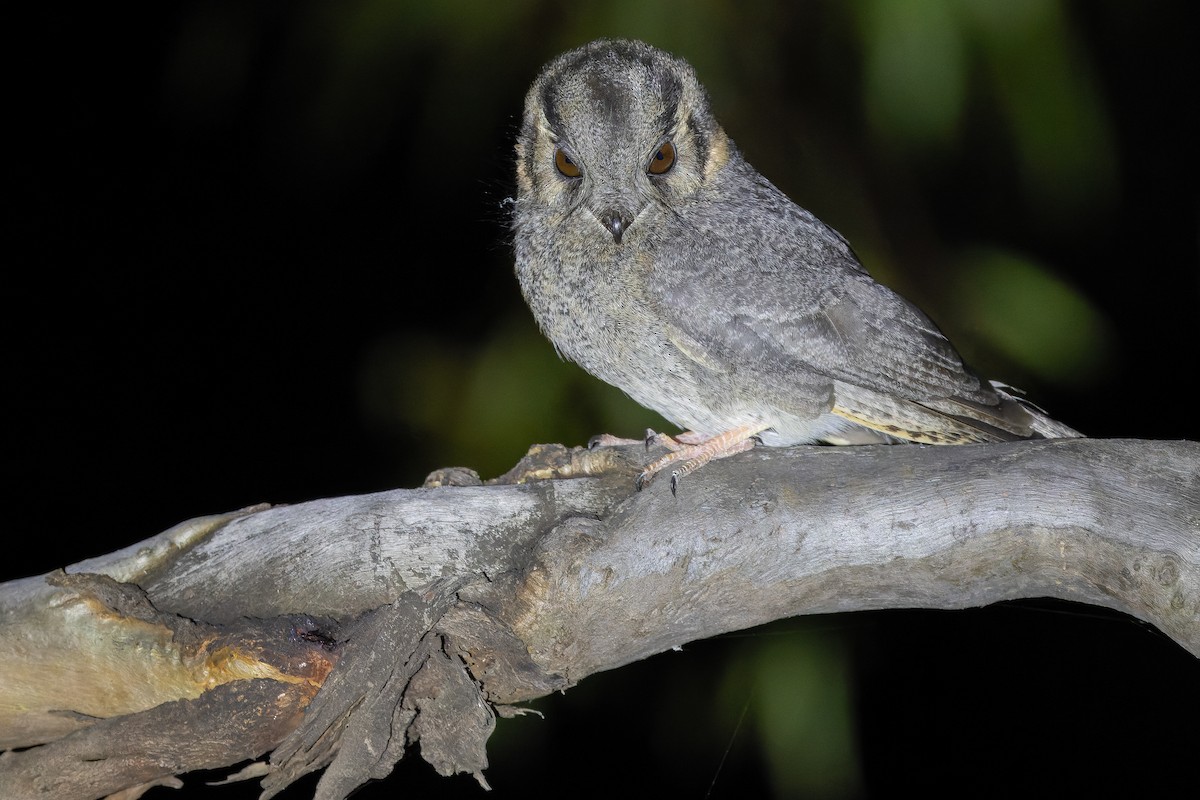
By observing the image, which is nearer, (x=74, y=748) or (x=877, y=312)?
(x=74, y=748)

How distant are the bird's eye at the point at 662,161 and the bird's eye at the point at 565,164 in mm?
119

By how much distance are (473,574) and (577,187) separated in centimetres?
68

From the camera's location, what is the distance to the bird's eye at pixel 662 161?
164 cm

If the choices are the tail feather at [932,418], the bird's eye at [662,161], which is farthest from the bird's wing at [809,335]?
the bird's eye at [662,161]

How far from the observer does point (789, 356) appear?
5.24 feet

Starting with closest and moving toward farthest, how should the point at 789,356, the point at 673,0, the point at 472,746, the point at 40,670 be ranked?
the point at 472,746, the point at 40,670, the point at 789,356, the point at 673,0

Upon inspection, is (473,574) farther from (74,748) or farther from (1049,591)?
(1049,591)

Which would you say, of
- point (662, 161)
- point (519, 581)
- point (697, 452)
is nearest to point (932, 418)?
point (697, 452)

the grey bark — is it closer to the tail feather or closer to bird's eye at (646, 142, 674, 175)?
the tail feather

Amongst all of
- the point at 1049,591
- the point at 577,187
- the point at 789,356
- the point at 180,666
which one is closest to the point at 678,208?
the point at 577,187

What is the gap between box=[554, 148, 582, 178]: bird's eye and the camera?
5.39 ft

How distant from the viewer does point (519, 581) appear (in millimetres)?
1321

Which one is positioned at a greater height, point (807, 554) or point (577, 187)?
point (577, 187)

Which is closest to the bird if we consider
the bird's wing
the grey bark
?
the bird's wing
